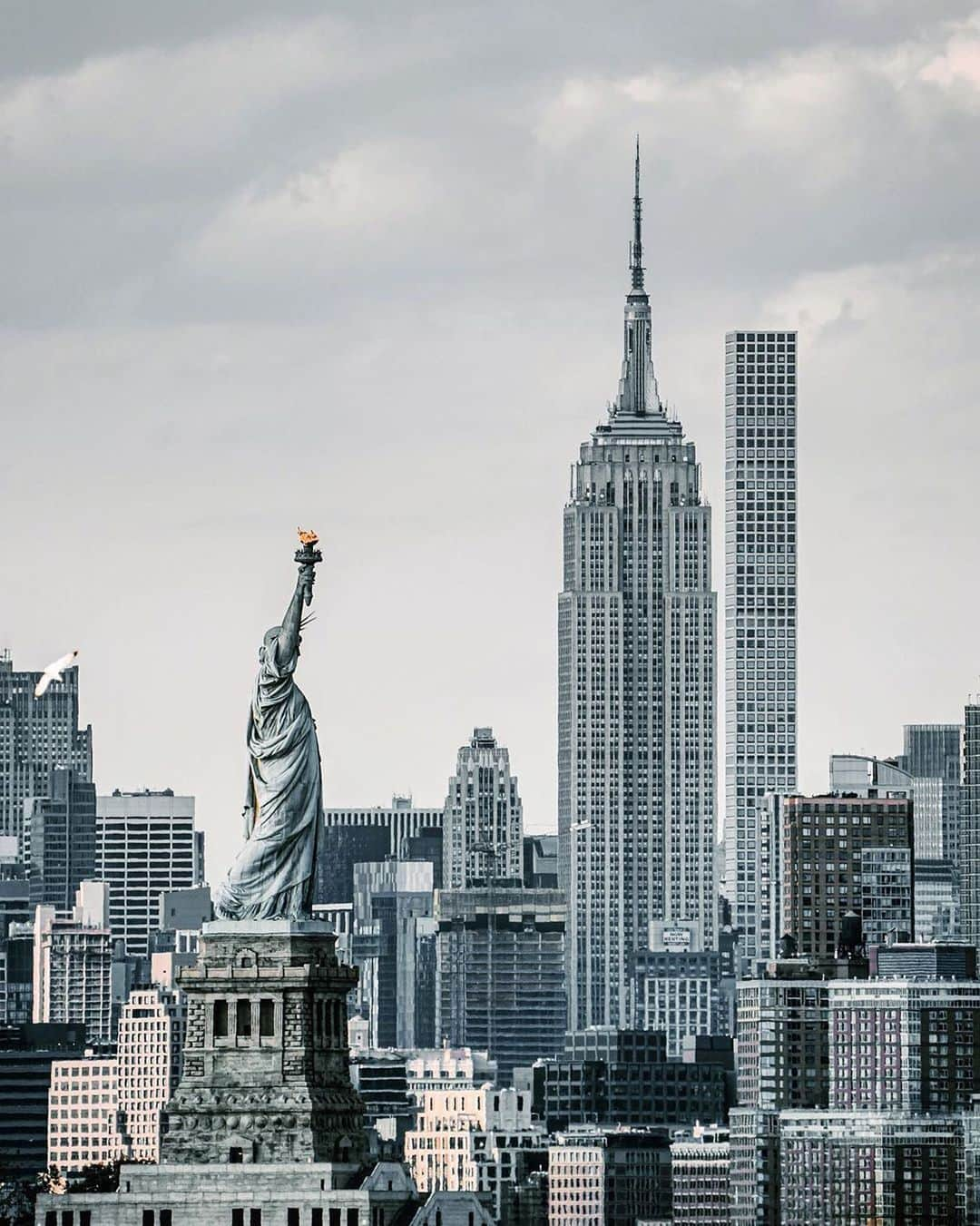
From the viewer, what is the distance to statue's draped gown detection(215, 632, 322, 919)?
13350cm

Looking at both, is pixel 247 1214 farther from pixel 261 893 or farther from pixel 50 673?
pixel 50 673

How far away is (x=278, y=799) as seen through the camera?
440 feet

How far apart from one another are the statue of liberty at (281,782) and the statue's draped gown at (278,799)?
0.02 metres

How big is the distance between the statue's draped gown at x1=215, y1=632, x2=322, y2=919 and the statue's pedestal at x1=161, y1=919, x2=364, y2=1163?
1.27m

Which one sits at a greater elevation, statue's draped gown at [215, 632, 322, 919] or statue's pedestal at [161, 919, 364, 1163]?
statue's draped gown at [215, 632, 322, 919]

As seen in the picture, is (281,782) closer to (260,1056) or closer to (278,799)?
(278,799)

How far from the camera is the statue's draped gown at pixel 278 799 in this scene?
438 ft

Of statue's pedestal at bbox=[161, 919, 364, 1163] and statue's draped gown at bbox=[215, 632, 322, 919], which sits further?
statue's draped gown at bbox=[215, 632, 322, 919]

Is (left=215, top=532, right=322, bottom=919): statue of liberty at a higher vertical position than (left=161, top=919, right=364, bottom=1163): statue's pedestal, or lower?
higher

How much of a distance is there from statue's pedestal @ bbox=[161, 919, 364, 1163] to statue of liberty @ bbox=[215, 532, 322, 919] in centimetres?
132

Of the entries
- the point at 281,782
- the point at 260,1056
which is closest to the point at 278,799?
the point at 281,782

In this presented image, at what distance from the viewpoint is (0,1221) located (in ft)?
570

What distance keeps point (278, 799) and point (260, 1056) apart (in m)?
6.09

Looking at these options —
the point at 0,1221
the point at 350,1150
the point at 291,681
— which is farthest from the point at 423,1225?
the point at 0,1221
